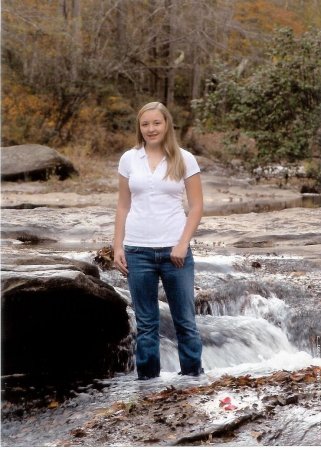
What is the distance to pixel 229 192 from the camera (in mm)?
14633

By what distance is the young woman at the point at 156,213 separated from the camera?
3865 mm

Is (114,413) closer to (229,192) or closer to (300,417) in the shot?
(300,417)

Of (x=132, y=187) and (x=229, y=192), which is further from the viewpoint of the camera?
(x=229, y=192)

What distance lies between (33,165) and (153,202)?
11.7 metres

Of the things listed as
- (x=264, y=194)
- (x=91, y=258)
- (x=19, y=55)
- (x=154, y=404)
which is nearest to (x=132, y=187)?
(x=154, y=404)

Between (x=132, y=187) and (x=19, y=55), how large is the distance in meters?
17.2

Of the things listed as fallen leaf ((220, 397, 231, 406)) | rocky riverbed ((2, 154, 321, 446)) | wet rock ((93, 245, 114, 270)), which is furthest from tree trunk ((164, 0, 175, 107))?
fallen leaf ((220, 397, 231, 406))

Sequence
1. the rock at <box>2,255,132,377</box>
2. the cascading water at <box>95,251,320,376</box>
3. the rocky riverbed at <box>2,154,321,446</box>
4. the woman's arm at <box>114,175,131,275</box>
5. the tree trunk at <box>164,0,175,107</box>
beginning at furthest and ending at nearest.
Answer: the tree trunk at <box>164,0,175,107</box> < the cascading water at <box>95,251,320,376</box> < the rock at <box>2,255,132,377</box> < the woman's arm at <box>114,175,131,275</box> < the rocky riverbed at <box>2,154,321,446</box>

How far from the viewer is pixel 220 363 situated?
5168 mm

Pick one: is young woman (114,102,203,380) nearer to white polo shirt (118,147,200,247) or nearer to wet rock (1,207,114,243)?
white polo shirt (118,147,200,247)

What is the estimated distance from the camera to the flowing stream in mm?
4188

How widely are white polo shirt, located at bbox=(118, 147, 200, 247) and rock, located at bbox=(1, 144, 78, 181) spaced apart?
11.3m

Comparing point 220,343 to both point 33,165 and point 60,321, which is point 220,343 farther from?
point 33,165

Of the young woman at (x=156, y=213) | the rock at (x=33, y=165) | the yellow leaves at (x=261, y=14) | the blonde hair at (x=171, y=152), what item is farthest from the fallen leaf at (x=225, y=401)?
the yellow leaves at (x=261, y=14)
